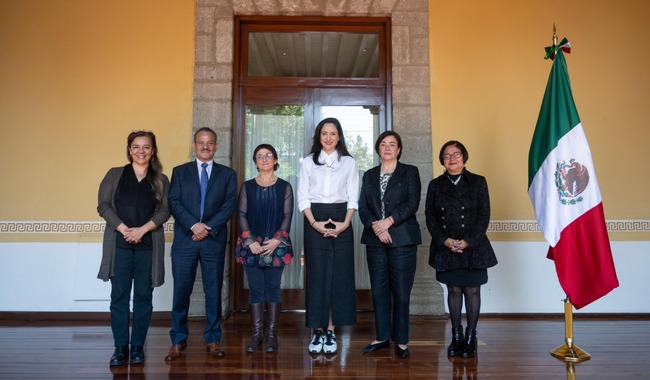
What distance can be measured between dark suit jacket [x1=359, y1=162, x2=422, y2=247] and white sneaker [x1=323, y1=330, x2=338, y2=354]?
2.21 ft

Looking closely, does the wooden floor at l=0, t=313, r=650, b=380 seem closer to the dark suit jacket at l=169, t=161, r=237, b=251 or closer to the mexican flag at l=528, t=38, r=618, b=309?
the mexican flag at l=528, t=38, r=618, b=309

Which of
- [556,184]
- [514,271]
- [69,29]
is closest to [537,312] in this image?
[514,271]

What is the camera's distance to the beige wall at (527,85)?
14.5 feet

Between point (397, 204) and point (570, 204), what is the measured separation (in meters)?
1.22

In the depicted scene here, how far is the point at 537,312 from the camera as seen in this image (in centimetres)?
432

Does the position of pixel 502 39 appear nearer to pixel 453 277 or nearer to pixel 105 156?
pixel 453 277

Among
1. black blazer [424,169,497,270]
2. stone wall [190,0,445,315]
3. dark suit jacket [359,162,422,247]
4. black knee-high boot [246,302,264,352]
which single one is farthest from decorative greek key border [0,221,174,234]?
black blazer [424,169,497,270]

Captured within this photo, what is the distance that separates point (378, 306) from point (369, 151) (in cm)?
196

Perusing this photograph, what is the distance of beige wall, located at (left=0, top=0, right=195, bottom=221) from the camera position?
436cm

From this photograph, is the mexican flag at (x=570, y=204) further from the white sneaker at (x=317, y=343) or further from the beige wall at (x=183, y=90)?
the white sneaker at (x=317, y=343)

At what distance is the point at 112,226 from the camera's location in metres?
2.85

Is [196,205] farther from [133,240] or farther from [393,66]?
[393,66]

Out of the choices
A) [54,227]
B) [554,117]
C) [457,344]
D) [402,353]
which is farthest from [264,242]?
[54,227]

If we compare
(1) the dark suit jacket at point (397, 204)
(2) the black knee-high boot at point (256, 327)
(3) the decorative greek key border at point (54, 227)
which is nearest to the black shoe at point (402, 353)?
(1) the dark suit jacket at point (397, 204)
